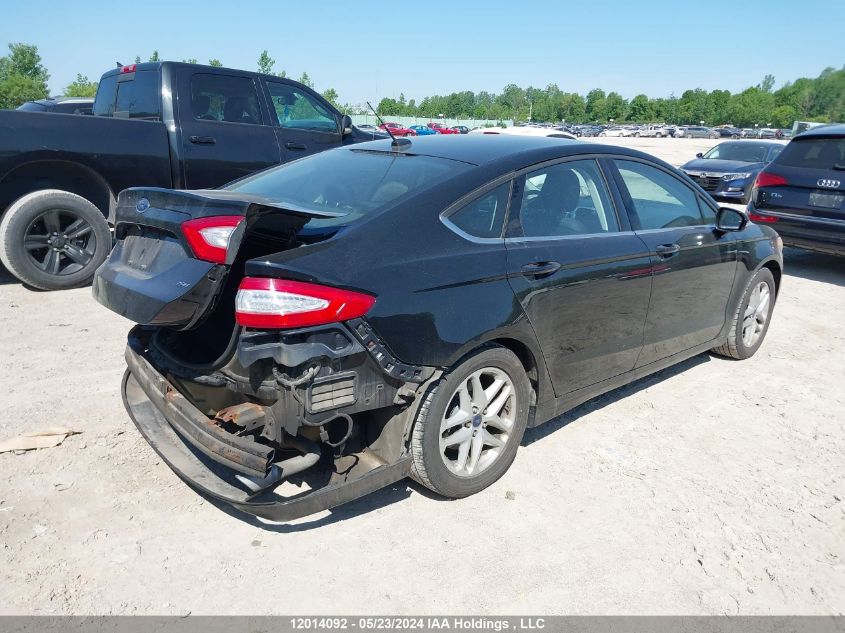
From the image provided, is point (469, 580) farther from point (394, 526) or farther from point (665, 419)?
point (665, 419)

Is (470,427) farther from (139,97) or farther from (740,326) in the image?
(139,97)

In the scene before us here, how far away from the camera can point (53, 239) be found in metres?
6.30

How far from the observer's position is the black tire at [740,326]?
5.01 m

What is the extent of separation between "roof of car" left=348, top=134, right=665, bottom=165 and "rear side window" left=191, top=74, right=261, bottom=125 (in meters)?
3.63

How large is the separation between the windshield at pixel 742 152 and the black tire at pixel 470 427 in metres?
14.8

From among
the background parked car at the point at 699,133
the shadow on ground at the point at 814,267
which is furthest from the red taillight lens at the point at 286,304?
the background parked car at the point at 699,133

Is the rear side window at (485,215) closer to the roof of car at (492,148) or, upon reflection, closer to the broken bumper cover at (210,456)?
the roof of car at (492,148)

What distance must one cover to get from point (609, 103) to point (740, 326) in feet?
507

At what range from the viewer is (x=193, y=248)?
263 cm

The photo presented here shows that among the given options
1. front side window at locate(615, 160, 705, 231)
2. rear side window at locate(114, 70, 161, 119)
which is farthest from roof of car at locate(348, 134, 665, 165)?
rear side window at locate(114, 70, 161, 119)

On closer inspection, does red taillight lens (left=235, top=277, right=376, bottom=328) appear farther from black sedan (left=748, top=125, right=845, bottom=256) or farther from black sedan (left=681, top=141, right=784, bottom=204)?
black sedan (left=681, top=141, right=784, bottom=204)

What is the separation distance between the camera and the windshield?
15.9m
